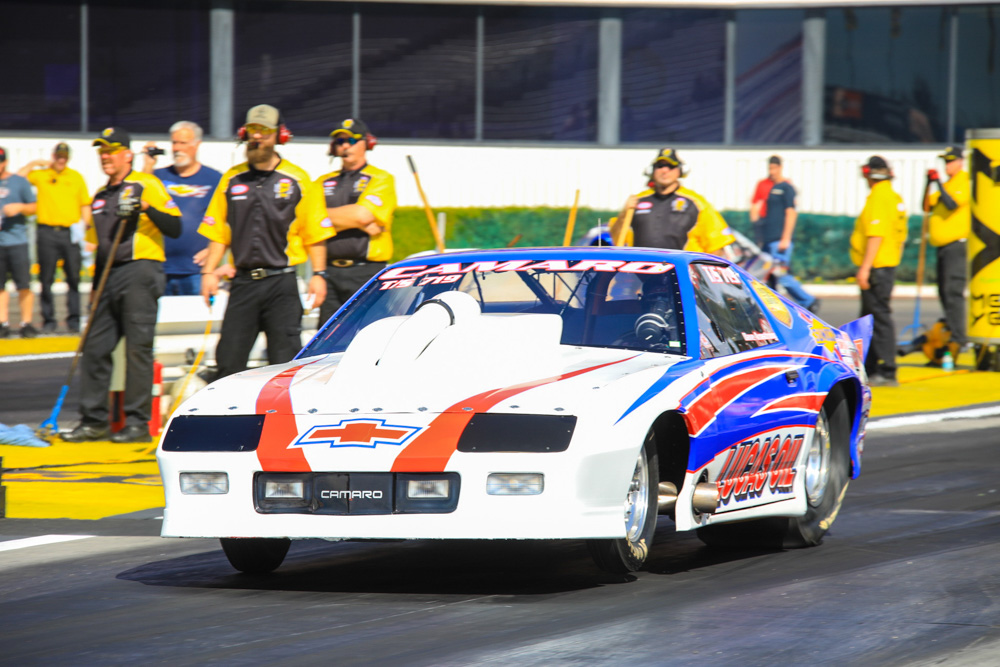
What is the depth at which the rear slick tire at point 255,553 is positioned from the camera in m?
6.49

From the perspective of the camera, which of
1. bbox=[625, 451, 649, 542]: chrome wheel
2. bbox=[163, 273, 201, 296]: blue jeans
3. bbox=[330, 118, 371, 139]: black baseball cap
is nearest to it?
bbox=[625, 451, 649, 542]: chrome wheel

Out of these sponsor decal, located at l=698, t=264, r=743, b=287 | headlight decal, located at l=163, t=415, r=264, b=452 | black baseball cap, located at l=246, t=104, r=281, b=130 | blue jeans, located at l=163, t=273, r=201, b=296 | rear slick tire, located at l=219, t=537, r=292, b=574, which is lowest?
rear slick tire, located at l=219, t=537, r=292, b=574

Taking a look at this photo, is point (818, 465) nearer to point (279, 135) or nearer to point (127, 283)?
point (279, 135)

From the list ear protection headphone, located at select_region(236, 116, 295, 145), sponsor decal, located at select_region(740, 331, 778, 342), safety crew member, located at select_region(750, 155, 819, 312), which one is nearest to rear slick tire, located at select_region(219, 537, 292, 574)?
sponsor decal, located at select_region(740, 331, 778, 342)

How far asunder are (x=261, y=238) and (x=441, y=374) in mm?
4018

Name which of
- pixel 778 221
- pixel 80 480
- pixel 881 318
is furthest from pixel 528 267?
pixel 778 221

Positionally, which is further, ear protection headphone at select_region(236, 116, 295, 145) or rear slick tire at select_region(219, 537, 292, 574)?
ear protection headphone at select_region(236, 116, 295, 145)

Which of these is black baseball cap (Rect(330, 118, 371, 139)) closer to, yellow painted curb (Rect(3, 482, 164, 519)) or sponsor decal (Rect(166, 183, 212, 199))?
sponsor decal (Rect(166, 183, 212, 199))

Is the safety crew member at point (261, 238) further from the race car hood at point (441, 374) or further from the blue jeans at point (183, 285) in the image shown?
the race car hood at point (441, 374)

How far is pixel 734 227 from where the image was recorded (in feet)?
92.1

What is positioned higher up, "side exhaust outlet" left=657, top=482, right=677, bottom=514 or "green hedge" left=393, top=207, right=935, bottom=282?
"green hedge" left=393, top=207, right=935, bottom=282

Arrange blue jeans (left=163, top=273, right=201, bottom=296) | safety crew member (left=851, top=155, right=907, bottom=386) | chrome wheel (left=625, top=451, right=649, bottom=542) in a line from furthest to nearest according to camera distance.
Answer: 1. safety crew member (left=851, top=155, right=907, bottom=386)
2. blue jeans (left=163, top=273, right=201, bottom=296)
3. chrome wheel (left=625, top=451, right=649, bottom=542)

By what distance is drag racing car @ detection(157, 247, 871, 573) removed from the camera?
5.74 metres

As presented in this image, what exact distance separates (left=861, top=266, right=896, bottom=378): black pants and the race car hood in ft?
27.1
